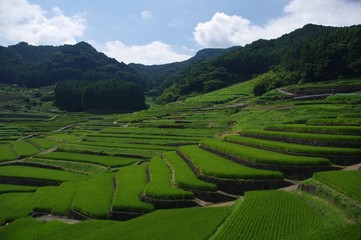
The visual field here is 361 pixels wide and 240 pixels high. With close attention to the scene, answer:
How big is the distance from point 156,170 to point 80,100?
101 metres

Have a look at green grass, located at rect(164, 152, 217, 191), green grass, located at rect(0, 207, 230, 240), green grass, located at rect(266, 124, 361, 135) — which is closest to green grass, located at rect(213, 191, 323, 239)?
green grass, located at rect(0, 207, 230, 240)

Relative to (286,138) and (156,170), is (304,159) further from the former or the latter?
(156,170)

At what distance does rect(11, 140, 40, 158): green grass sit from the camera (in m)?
49.5

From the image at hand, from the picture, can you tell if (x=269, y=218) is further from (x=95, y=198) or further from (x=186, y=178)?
(x=95, y=198)

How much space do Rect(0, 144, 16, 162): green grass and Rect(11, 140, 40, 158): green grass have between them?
73 centimetres

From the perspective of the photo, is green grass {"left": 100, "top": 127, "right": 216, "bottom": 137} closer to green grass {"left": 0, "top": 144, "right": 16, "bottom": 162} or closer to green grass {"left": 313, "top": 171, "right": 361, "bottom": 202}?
green grass {"left": 0, "top": 144, "right": 16, "bottom": 162}

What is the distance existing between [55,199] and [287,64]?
282ft

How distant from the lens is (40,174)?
3984 cm

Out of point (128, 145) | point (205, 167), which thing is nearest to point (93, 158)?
point (128, 145)

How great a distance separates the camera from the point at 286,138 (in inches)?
1275

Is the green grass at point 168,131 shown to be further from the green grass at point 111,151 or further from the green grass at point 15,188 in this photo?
the green grass at point 15,188

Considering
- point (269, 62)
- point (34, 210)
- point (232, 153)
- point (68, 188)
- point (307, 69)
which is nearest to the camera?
point (34, 210)

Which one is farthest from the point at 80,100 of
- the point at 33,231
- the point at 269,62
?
the point at 33,231

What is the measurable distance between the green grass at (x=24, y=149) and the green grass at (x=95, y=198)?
22174 millimetres
